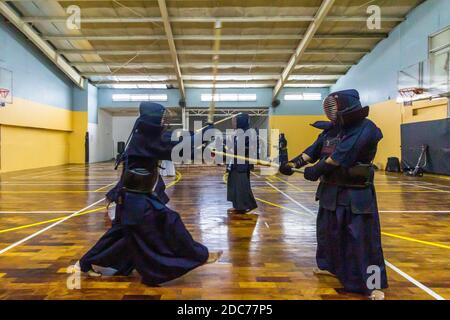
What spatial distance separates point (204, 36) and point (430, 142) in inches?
355

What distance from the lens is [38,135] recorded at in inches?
607

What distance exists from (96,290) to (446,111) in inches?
461

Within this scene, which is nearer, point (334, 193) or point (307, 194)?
point (334, 193)

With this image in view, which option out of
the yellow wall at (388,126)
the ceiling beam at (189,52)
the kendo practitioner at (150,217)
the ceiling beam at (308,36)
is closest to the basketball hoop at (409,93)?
the yellow wall at (388,126)

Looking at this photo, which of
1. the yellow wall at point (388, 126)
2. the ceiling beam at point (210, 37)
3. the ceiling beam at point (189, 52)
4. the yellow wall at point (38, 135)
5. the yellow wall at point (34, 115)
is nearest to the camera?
the yellow wall at point (34, 115)

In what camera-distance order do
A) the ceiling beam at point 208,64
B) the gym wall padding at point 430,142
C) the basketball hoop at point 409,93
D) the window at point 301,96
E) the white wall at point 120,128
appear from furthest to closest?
the white wall at point 120,128, the window at point 301,96, the ceiling beam at point 208,64, the basketball hoop at point 409,93, the gym wall padding at point 430,142

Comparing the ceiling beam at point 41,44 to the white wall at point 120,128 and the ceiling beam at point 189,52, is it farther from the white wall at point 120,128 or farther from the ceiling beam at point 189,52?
the white wall at point 120,128

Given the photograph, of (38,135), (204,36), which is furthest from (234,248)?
(38,135)

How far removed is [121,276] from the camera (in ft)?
9.04

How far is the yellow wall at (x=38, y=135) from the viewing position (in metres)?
12.9

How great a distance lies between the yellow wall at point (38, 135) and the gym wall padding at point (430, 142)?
Answer: 14.6 metres

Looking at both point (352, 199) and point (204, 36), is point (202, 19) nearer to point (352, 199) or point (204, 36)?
point (204, 36)
